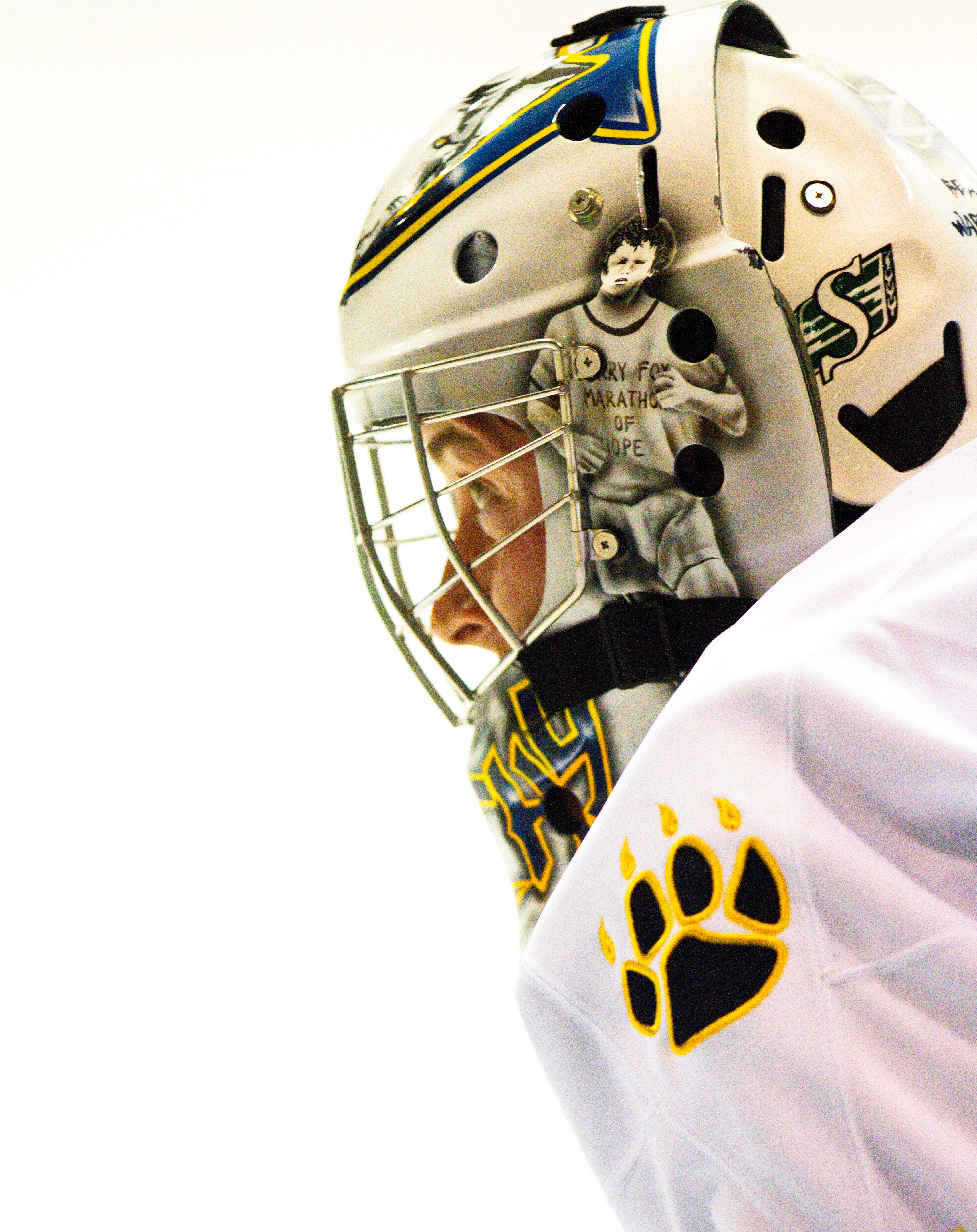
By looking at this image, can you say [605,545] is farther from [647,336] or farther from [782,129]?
[782,129]

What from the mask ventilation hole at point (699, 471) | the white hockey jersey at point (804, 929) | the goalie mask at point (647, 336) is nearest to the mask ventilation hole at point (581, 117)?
the goalie mask at point (647, 336)

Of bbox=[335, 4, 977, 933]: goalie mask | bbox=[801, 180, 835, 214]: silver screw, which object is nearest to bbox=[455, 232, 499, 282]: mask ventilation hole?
bbox=[335, 4, 977, 933]: goalie mask

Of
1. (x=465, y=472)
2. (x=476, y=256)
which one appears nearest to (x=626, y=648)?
(x=465, y=472)

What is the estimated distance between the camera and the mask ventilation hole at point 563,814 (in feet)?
3.04

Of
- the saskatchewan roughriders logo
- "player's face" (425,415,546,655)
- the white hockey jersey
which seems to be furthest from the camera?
"player's face" (425,415,546,655)

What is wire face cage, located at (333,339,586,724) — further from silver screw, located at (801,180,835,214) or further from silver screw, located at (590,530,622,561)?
silver screw, located at (801,180,835,214)

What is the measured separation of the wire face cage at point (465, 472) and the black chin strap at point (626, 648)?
30 mm

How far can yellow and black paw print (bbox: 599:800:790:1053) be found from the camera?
50 centimetres

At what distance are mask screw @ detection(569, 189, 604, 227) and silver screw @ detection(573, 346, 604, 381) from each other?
8 centimetres

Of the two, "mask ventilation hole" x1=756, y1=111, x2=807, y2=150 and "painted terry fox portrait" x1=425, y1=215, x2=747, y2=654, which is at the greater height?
"mask ventilation hole" x1=756, y1=111, x2=807, y2=150

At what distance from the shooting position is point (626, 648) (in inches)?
34.0

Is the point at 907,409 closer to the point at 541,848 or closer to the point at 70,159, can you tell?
the point at 541,848

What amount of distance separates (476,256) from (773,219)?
208 millimetres

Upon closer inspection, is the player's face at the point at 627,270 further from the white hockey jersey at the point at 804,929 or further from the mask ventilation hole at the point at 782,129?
the white hockey jersey at the point at 804,929
